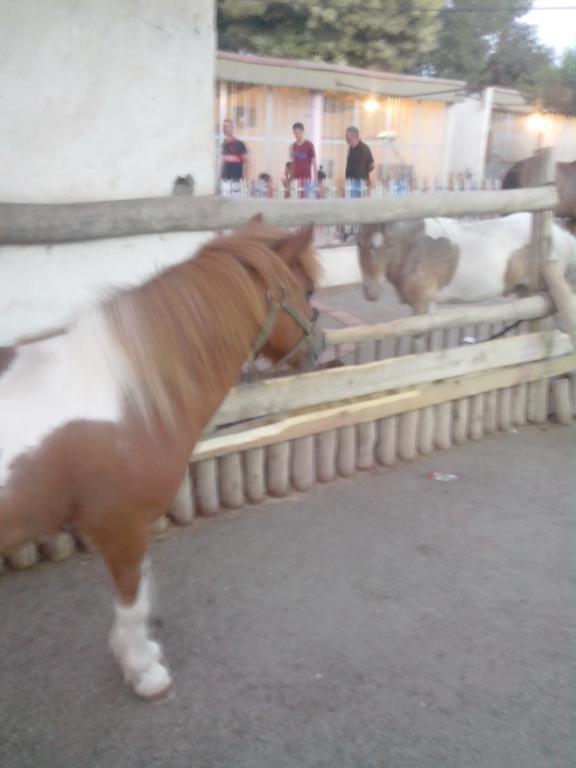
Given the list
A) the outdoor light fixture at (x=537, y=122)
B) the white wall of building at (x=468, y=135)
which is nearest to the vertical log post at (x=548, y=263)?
the white wall of building at (x=468, y=135)

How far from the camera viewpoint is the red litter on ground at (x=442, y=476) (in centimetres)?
445

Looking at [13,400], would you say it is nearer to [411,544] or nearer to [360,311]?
[411,544]

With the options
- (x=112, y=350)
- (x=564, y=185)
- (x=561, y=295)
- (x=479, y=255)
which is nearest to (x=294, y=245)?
(x=112, y=350)

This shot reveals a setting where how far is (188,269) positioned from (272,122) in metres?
15.9

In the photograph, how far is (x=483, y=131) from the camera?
72.0 feet

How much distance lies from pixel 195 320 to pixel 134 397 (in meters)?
0.36

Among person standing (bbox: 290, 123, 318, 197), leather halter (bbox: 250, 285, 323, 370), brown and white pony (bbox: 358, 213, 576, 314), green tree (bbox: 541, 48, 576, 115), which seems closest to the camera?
leather halter (bbox: 250, 285, 323, 370)

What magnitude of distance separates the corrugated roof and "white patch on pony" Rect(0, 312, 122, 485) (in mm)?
13600

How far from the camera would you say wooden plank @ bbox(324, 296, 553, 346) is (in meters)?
4.25

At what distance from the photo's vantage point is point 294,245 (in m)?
2.54

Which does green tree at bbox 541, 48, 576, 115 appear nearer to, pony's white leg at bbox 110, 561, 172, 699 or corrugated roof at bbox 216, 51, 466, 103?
corrugated roof at bbox 216, 51, 466, 103

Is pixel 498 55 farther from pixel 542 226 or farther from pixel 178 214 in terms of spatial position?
pixel 178 214

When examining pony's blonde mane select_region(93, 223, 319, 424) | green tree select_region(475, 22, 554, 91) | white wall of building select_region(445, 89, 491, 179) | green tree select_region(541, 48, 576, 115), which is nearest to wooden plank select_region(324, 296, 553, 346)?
pony's blonde mane select_region(93, 223, 319, 424)

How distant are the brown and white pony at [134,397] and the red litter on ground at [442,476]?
2295 mm
